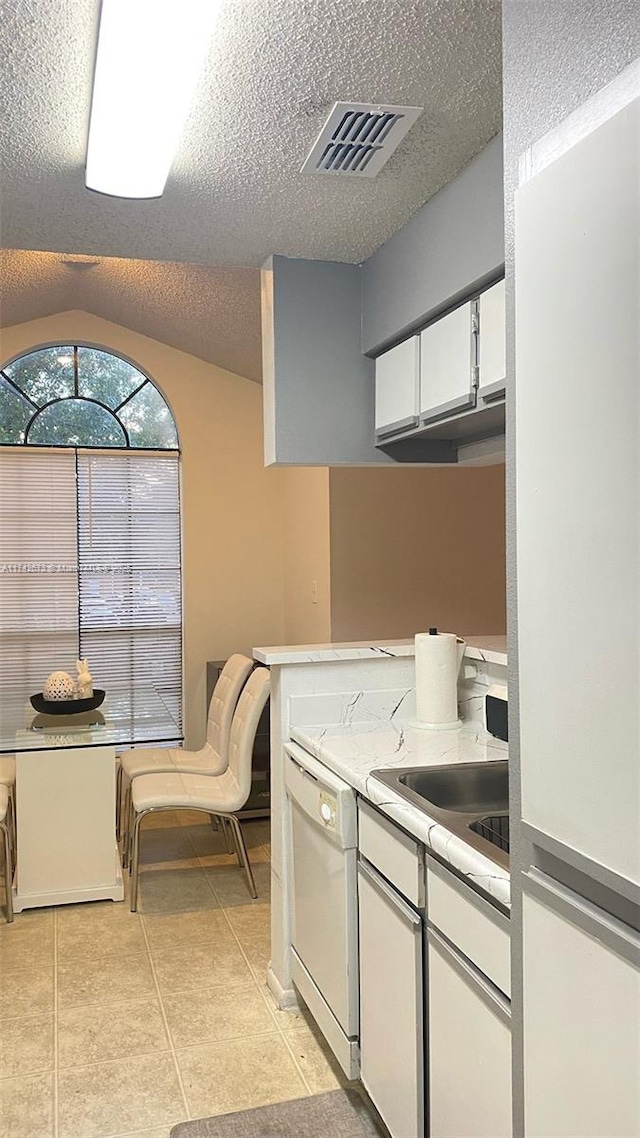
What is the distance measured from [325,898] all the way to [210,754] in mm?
2144

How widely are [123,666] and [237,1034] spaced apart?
11.4 feet

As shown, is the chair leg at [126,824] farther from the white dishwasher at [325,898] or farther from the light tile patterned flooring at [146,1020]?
the white dishwasher at [325,898]

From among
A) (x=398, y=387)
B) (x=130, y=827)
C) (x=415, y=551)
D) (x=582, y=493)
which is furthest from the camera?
(x=415, y=551)

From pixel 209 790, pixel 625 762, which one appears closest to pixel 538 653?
pixel 625 762

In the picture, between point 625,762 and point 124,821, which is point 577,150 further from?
point 124,821

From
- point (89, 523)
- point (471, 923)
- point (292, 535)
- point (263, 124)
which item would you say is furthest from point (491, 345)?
point (89, 523)

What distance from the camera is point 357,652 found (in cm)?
299

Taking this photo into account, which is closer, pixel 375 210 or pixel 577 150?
pixel 577 150

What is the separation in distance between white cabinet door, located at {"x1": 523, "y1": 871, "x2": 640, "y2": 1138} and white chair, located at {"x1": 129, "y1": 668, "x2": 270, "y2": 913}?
2668mm

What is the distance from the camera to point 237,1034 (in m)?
2.74

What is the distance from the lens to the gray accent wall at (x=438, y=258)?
82.4 inches

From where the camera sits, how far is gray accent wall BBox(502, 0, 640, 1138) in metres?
1.17

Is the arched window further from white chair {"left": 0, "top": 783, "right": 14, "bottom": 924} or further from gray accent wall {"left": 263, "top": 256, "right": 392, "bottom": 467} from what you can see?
gray accent wall {"left": 263, "top": 256, "right": 392, "bottom": 467}

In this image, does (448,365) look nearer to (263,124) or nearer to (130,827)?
(263,124)
